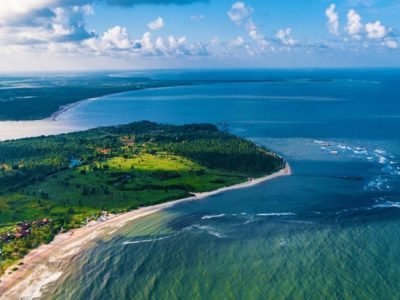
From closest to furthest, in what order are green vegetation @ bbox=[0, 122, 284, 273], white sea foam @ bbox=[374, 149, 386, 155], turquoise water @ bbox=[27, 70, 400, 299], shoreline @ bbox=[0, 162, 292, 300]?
turquoise water @ bbox=[27, 70, 400, 299], shoreline @ bbox=[0, 162, 292, 300], green vegetation @ bbox=[0, 122, 284, 273], white sea foam @ bbox=[374, 149, 386, 155]

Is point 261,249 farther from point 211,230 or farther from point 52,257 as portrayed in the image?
point 52,257

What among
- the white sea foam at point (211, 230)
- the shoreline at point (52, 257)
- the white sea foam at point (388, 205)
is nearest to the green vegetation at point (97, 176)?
the shoreline at point (52, 257)

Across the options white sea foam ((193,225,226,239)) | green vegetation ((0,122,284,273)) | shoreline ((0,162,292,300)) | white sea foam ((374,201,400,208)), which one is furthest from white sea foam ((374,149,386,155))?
white sea foam ((193,225,226,239))

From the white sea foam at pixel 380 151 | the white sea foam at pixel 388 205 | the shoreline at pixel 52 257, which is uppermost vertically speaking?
the white sea foam at pixel 380 151

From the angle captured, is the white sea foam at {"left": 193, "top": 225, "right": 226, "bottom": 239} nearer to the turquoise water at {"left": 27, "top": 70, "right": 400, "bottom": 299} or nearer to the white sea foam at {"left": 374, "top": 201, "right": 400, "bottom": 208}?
the turquoise water at {"left": 27, "top": 70, "right": 400, "bottom": 299}

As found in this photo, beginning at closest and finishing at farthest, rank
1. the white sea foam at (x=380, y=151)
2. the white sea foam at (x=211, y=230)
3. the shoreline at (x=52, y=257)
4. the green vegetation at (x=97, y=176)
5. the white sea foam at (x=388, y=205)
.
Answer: the shoreline at (x=52, y=257) < the white sea foam at (x=211, y=230) < the green vegetation at (x=97, y=176) < the white sea foam at (x=388, y=205) < the white sea foam at (x=380, y=151)

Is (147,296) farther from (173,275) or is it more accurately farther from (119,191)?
(119,191)

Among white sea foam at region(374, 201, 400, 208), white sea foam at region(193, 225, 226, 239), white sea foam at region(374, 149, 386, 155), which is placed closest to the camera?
white sea foam at region(193, 225, 226, 239)

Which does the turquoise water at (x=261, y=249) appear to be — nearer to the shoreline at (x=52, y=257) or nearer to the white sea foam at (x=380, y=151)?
the shoreline at (x=52, y=257)
